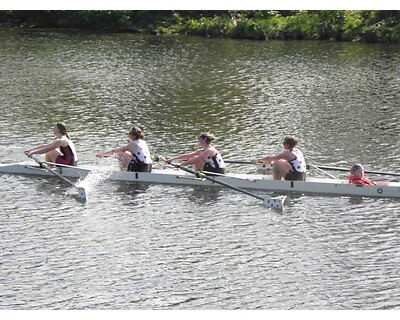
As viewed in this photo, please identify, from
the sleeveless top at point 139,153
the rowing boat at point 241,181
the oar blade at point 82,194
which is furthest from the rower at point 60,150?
the oar blade at point 82,194

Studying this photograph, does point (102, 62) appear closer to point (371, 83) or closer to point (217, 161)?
point (371, 83)

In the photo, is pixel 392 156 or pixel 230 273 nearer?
pixel 230 273

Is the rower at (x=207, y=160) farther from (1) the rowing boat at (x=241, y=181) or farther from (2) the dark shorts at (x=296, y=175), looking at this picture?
(2) the dark shorts at (x=296, y=175)

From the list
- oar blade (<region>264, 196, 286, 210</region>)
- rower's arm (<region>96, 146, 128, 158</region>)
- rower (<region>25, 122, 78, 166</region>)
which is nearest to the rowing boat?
rower (<region>25, 122, 78, 166</region>)

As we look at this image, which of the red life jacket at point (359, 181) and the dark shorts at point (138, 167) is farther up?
the red life jacket at point (359, 181)

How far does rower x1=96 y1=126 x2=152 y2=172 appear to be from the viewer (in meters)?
25.4

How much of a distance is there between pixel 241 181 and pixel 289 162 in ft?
4.58

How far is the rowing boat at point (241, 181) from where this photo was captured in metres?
23.9

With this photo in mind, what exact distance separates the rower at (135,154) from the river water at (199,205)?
0.65m

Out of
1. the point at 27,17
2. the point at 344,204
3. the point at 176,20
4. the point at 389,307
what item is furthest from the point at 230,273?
the point at 27,17

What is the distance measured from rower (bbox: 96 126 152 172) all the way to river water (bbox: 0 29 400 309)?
651 millimetres

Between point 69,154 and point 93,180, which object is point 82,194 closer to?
point 93,180

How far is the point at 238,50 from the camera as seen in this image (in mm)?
47938
